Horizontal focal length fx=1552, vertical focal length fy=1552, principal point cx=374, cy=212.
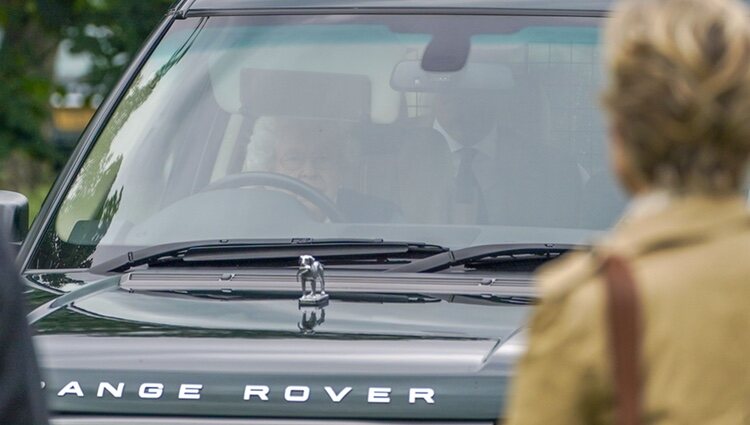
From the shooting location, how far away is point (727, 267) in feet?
5.16

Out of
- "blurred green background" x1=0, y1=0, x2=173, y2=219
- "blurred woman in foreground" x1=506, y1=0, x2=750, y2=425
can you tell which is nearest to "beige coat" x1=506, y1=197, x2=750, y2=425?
"blurred woman in foreground" x1=506, y1=0, x2=750, y2=425

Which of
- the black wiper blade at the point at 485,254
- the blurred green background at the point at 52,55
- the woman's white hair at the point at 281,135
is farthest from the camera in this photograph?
the blurred green background at the point at 52,55

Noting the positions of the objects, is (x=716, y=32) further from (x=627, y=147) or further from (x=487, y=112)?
(x=487, y=112)

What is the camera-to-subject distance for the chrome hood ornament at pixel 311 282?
2984mm

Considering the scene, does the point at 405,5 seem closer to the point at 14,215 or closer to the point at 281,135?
the point at 281,135

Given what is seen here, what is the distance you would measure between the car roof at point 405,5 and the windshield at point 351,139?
0.10 ft

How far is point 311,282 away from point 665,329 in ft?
5.09

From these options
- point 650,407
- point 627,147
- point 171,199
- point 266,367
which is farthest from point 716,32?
point 171,199

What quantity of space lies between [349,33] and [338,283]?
2.69 ft

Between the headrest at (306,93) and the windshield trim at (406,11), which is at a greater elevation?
the windshield trim at (406,11)

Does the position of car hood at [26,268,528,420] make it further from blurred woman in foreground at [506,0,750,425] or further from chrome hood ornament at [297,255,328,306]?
blurred woman in foreground at [506,0,750,425]

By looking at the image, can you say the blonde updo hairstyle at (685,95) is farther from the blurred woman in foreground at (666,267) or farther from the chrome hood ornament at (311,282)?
the chrome hood ornament at (311,282)

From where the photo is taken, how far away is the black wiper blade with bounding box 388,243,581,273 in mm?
3234

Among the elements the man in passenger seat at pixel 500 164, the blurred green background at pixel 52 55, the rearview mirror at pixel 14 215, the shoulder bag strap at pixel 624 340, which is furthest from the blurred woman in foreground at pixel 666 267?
the blurred green background at pixel 52 55
